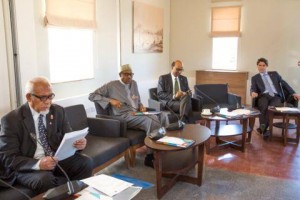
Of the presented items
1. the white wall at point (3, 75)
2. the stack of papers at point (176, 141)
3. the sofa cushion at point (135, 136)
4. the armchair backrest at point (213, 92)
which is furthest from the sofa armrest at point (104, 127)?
the armchair backrest at point (213, 92)

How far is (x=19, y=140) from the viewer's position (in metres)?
2.14

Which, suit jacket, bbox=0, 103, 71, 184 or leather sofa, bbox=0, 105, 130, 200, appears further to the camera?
leather sofa, bbox=0, 105, 130, 200

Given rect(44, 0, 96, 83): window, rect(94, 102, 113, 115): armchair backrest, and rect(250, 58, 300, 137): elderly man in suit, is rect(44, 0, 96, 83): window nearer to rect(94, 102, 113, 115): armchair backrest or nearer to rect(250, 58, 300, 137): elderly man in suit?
rect(94, 102, 113, 115): armchair backrest

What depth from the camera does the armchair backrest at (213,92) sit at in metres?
4.98

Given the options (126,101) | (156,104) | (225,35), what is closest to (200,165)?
(126,101)

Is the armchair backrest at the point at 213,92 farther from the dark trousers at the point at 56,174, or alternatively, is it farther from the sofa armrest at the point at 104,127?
the dark trousers at the point at 56,174

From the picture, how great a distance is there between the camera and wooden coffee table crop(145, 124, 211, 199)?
260cm

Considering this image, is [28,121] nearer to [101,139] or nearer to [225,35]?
[101,139]

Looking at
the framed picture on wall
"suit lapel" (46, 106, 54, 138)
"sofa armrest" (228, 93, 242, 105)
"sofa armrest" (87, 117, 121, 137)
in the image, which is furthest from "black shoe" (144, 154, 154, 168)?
the framed picture on wall

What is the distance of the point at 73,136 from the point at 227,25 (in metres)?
5.28

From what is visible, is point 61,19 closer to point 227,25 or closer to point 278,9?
point 227,25

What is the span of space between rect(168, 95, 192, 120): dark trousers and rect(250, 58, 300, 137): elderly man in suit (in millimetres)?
1107

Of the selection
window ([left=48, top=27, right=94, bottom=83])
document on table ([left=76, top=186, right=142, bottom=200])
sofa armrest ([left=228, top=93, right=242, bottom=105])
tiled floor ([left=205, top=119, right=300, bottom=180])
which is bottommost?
tiled floor ([left=205, top=119, right=300, bottom=180])

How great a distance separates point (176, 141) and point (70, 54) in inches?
87.2
